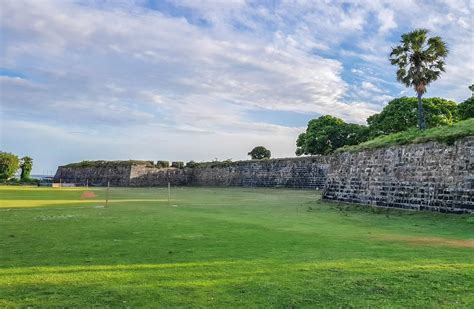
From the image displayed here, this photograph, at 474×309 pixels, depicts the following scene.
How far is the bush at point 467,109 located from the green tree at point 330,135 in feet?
30.5

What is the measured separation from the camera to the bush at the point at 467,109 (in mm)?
36375

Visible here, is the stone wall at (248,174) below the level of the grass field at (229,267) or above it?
above

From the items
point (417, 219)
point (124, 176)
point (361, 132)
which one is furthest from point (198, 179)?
point (417, 219)

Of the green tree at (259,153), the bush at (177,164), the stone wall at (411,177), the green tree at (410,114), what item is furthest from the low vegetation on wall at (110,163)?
the stone wall at (411,177)

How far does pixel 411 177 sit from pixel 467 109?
85.3ft

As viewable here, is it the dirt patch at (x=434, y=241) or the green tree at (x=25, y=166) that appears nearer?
the dirt patch at (x=434, y=241)

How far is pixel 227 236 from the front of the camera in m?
7.77

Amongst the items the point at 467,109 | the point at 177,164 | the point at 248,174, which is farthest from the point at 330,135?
the point at 177,164

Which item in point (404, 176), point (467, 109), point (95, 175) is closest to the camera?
point (404, 176)

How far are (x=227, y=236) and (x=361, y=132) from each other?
A: 3954 cm

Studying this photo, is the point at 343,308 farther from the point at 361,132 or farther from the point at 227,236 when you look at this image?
the point at 361,132

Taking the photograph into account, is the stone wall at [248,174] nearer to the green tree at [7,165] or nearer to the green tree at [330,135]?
the green tree at [330,135]

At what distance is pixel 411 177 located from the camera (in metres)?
15.4

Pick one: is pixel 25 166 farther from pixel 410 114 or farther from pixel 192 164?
pixel 410 114
